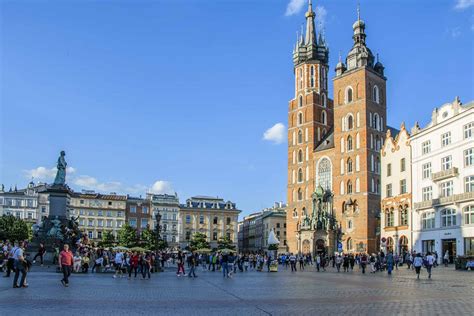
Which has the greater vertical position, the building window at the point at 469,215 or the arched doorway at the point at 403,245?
the building window at the point at 469,215

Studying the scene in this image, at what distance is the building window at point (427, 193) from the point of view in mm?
55625

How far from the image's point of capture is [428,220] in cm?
5612

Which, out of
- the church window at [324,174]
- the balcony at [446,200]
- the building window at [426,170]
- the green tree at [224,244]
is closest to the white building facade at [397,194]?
the building window at [426,170]

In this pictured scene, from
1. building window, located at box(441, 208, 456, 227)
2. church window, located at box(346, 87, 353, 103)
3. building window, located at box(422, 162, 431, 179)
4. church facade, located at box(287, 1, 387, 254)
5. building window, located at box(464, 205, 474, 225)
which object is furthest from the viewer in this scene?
church window, located at box(346, 87, 353, 103)

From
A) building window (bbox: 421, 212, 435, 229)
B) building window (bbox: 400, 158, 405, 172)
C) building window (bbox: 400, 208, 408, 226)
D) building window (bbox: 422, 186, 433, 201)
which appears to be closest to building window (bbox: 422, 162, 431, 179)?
building window (bbox: 422, 186, 433, 201)

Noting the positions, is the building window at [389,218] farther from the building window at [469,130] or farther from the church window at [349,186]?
the church window at [349,186]

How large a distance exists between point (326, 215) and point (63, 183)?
53804 mm

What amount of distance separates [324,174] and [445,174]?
43.0 meters

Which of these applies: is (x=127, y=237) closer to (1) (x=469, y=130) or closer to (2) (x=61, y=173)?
(2) (x=61, y=173)

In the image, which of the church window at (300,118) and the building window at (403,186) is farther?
the church window at (300,118)

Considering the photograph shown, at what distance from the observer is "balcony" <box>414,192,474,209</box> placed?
159 feet

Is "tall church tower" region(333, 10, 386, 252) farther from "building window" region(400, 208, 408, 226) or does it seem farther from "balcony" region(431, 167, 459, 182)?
"balcony" region(431, 167, 459, 182)

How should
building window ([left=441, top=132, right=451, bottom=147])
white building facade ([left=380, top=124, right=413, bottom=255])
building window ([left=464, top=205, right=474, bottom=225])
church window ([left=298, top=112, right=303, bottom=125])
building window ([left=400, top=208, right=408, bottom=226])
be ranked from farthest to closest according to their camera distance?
church window ([left=298, top=112, right=303, bottom=125]) < building window ([left=400, top=208, right=408, bottom=226]) < white building facade ([left=380, top=124, right=413, bottom=255]) < building window ([left=441, top=132, right=451, bottom=147]) < building window ([left=464, top=205, right=474, bottom=225])

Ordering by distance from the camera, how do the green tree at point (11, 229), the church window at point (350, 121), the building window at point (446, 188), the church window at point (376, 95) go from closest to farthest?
1. the building window at point (446, 188)
2. the church window at point (350, 121)
3. the green tree at point (11, 229)
4. the church window at point (376, 95)
